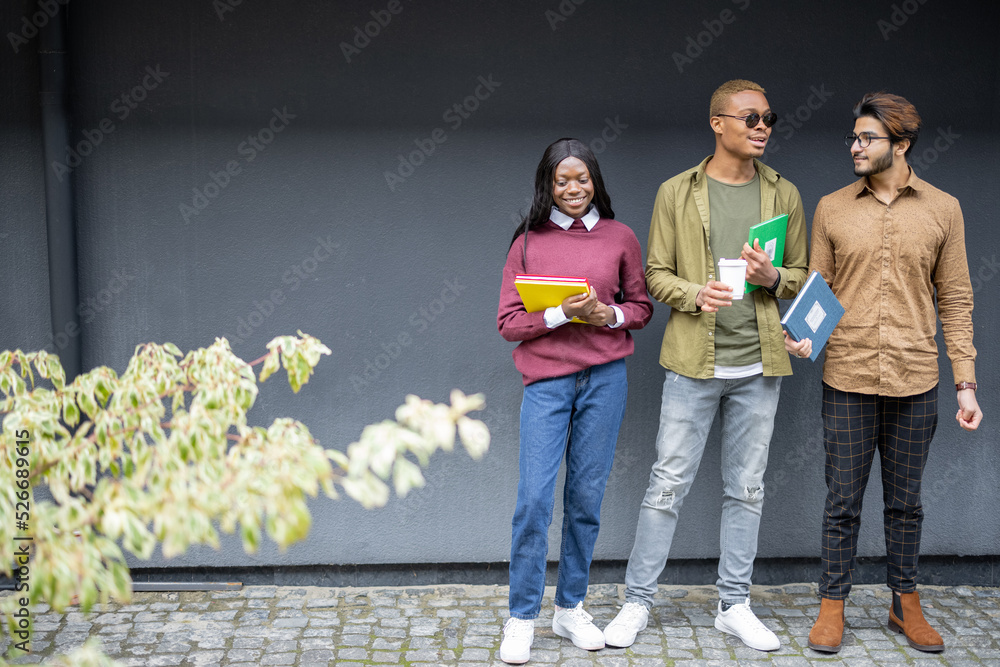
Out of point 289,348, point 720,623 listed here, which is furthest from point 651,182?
point 289,348

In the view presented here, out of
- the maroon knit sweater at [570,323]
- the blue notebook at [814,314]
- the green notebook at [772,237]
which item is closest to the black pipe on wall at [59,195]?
the maroon knit sweater at [570,323]

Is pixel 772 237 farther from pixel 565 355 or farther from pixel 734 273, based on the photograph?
pixel 565 355

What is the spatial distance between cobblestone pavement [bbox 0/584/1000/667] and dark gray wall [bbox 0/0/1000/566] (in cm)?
33

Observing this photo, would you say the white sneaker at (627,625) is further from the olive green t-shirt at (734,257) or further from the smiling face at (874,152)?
the smiling face at (874,152)

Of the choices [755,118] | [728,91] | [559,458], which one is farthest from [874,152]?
[559,458]

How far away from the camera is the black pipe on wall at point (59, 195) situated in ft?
12.1

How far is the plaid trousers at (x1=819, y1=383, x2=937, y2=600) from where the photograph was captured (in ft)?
11.1

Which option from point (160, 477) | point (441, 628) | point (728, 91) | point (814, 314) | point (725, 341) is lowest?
point (441, 628)

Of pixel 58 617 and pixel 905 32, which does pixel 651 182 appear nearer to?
pixel 905 32

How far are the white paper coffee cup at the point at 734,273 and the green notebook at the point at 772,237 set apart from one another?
9 centimetres

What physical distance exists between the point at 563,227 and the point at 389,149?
1070mm

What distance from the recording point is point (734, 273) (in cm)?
315

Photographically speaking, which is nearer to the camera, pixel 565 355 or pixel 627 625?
pixel 565 355

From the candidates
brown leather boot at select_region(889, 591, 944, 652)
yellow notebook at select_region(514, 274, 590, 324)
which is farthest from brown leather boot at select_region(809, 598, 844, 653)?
yellow notebook at select_region(514, 274, 590, 324)
